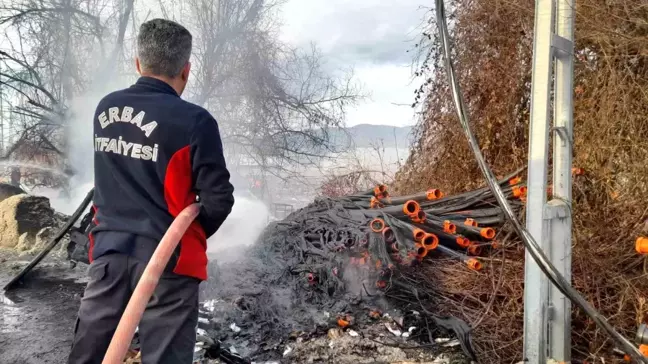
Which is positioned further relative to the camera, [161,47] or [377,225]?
[377,225]

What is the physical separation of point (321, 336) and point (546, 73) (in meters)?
2.63

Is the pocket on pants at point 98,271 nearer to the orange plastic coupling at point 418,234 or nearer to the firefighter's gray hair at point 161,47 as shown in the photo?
the firefighter's gray hair at point 161,47

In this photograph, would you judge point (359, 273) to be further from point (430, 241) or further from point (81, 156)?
point (81, 156)

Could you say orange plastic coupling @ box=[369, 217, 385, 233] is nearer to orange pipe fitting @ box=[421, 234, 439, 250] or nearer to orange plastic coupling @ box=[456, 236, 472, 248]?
orange pipe fitting @ box=[421, 234, 439, 250]

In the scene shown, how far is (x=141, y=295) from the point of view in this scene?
1764 millimetres

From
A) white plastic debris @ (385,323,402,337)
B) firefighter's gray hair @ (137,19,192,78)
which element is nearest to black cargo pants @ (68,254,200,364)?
firefighter's gray hair @ (137,19,192,78)

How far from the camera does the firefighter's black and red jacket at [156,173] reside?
195 centimetres

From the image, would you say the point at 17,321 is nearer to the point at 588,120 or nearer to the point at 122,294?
the point at 122,294

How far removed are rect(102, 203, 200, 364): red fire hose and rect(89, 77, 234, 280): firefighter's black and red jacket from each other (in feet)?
0.51

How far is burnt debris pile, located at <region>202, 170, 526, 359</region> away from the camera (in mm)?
3971

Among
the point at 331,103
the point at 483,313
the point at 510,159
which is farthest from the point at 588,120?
the point at 331,103

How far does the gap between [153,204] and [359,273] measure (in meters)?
2.84

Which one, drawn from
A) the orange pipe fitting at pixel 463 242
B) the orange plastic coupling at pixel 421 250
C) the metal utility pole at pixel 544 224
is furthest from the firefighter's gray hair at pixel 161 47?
the orange pipe fitting at pixel 463 242

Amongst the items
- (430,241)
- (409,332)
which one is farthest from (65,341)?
(430,241)
